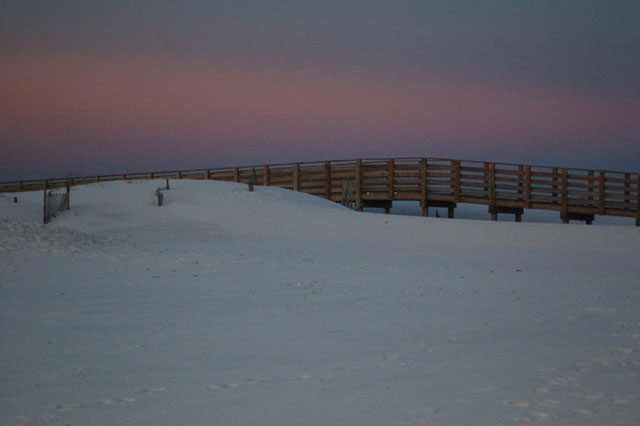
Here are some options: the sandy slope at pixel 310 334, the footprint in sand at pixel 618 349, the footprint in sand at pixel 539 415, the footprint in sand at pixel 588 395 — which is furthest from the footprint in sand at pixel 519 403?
the footprint in sand at pixel 618 349

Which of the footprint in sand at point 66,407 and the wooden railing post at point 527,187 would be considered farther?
Answer: the wooden railing post at point 527,187

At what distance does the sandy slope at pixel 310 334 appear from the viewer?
13.0ft

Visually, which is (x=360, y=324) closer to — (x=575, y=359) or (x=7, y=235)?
(x=575, y=359)

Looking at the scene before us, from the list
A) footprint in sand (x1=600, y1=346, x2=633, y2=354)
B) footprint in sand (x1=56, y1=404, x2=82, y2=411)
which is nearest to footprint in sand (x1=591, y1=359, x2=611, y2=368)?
footprint in sand (x1=600, y1=346, x2=633, y2=354)

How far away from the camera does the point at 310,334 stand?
5.89m

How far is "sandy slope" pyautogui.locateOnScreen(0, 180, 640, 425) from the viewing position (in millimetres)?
3969

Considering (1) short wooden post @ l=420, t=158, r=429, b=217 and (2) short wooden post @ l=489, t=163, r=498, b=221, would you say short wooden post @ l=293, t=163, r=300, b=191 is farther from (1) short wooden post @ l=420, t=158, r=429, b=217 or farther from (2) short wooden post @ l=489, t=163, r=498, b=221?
(2) short wooden post @ l=489, t=163, r=498, b=221

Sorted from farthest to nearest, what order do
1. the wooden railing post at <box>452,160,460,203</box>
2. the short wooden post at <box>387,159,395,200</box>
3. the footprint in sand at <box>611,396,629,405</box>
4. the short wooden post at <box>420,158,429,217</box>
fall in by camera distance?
the short wooden post at <box>387,159,395,200</box>, the short wooden post at <box>420,158,429,217</box>, the wooden railing post at <box>452,160,460,203</box>, the footprint in sand at <box>611,396,629,405</box>

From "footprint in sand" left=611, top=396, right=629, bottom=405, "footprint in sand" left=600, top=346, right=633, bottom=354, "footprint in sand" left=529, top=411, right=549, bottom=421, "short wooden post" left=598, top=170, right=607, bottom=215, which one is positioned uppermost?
"short wooden post" left=598, top=170, right=607, bottom=215

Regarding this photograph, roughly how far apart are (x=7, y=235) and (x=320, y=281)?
7.90 metres

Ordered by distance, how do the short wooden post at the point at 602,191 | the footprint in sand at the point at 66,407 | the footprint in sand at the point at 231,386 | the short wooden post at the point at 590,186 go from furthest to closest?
the short wooden post at the point at 590,186 → the short wooden post at the point at 602,191 → the footprint in sand at the point at 231,386 → the footprint in sand at the point at 66,407

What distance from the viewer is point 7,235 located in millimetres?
12906

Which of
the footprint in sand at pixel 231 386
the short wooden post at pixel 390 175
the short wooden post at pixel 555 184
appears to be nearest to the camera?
the footprint in sand at pixel 231 386

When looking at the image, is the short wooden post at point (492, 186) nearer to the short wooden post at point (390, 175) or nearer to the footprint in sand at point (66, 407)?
the short wooden post at point (390, 175)
